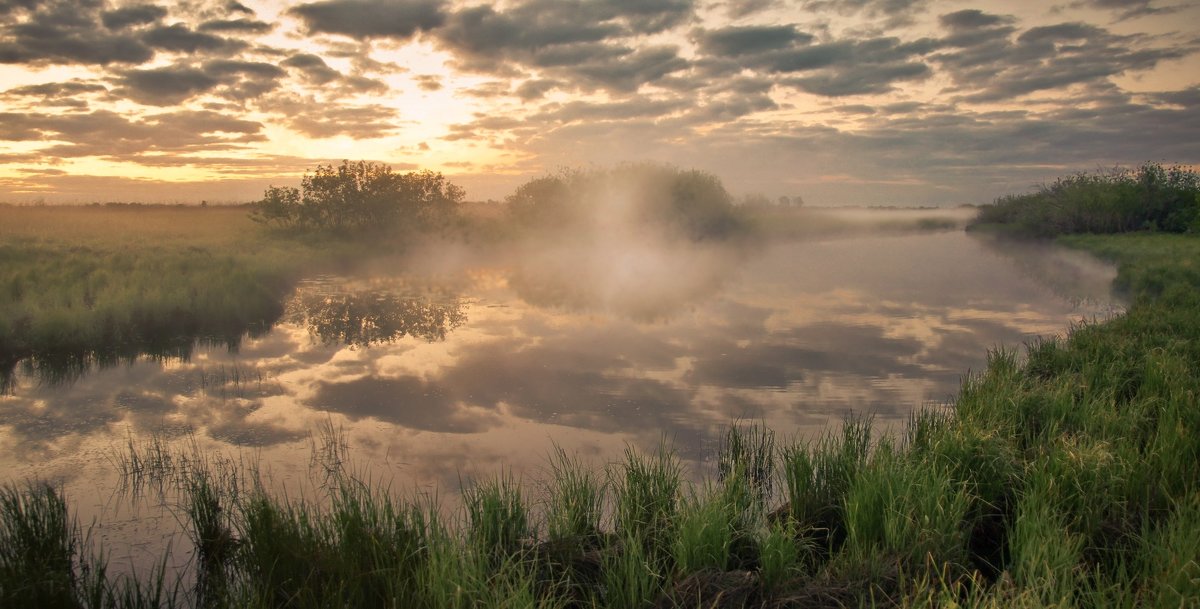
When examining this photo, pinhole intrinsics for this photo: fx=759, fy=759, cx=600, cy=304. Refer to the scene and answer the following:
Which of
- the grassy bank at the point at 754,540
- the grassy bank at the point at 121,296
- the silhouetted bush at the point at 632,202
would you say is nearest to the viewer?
the grassy bank at the point at 754,540

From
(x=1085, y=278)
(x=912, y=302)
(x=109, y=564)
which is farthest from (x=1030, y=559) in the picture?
(x=1085, y=278)

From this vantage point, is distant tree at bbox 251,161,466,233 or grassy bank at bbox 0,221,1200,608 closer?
grassy bank at bbox 0,221,1200,608

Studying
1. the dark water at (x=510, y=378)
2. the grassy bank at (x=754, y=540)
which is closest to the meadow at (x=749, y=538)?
the grassy bank at (x=754, y=540)

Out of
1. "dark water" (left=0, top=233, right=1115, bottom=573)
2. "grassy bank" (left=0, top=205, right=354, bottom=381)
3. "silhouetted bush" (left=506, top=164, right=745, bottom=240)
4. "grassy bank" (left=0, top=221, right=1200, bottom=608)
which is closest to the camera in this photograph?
"grassy bank" (left=0, top=221, right=1200, bottom=608)

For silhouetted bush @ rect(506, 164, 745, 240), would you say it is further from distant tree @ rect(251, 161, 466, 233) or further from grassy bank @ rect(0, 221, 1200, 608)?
grassy bank @ rect(0, 221, 1200, 608)

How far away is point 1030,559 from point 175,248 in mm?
35282

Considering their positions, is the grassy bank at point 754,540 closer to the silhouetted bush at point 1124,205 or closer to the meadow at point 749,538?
the meadow at point 749,538

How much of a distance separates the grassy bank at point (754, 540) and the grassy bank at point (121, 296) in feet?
35.3

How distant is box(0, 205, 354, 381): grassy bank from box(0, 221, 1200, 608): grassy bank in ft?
35.3

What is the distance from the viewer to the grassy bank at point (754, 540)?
18.2 feet

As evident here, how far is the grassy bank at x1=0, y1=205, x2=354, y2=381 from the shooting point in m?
17.0

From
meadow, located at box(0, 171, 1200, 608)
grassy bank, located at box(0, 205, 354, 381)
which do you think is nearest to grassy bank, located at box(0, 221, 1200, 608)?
meadow, located at box(0, 171, 1200, 608)

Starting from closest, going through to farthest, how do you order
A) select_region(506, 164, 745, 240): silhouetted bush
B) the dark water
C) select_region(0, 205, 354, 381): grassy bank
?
the dark water → select_region(0, 205, 354, 381): grassy bank → select_region(506, 164, 745, 240): silhouetted bush

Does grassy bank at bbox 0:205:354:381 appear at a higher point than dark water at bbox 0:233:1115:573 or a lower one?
higher
